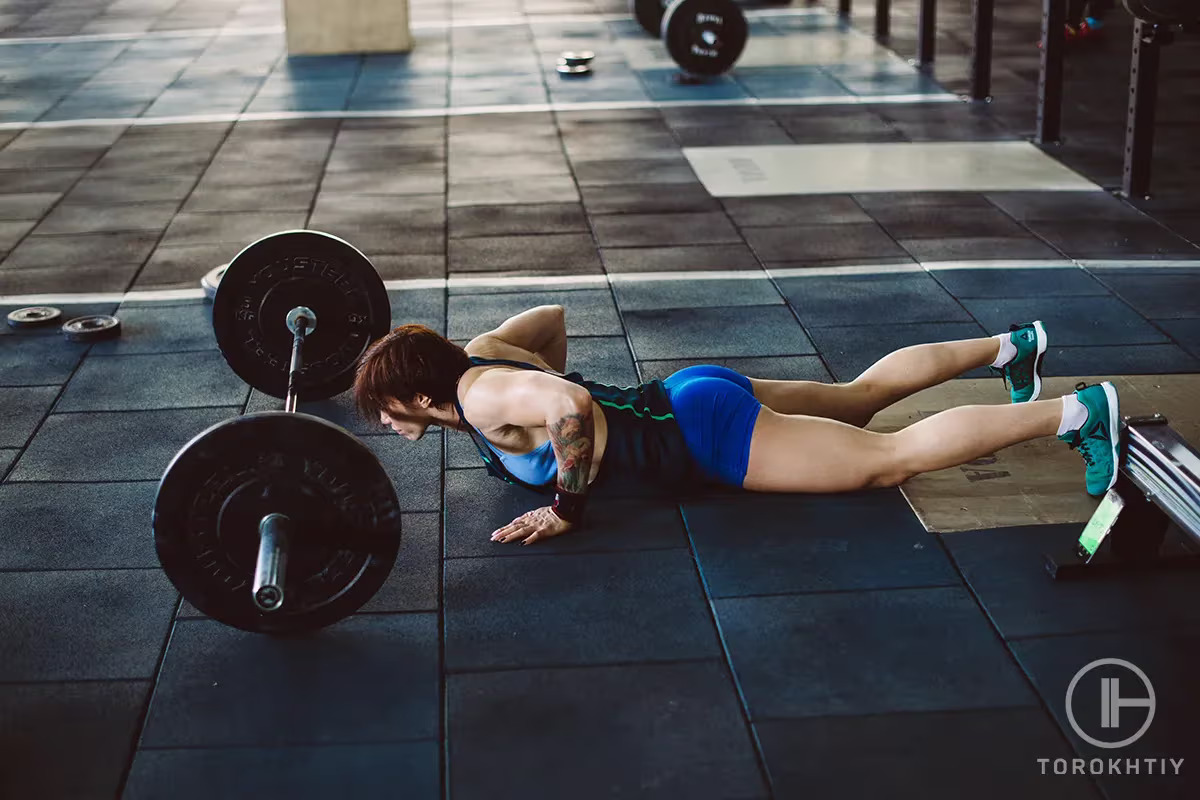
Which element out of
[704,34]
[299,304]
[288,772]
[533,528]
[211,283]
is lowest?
[288,772]

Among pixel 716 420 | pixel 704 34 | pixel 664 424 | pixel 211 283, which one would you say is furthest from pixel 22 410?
pixel 704 34

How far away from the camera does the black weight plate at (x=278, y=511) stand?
3002 millimetres

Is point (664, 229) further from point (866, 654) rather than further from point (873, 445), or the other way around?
point (866, 654)

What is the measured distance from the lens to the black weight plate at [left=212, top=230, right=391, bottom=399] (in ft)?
13.8

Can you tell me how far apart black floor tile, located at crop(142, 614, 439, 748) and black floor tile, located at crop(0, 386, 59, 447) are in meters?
1.50

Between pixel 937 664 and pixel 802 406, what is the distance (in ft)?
3.59

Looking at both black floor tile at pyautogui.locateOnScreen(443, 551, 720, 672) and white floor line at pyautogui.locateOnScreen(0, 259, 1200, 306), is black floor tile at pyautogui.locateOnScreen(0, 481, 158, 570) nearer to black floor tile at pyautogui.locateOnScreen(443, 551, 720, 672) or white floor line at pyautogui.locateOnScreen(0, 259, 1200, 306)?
black floor tile at pyautogui.locateOnScreen(443, 551, 720, 672)

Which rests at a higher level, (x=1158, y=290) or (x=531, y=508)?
(x=1158, y=290)

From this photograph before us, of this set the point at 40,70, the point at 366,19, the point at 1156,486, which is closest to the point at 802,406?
the point at 1156,486

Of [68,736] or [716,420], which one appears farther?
[716,420]

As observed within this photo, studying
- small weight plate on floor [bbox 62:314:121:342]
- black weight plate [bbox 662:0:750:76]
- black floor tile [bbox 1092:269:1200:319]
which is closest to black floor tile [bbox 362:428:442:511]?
small weight plate on floor [bbox 62:314:121:342]

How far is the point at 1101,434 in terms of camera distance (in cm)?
349

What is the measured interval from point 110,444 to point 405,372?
1.54 metres

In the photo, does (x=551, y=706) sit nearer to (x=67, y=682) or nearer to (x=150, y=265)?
(x=67, y=682)
